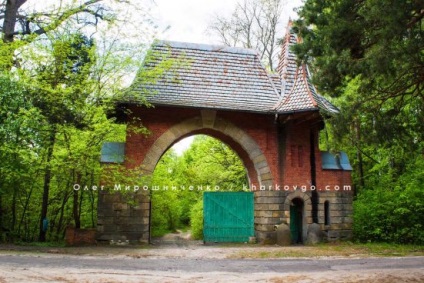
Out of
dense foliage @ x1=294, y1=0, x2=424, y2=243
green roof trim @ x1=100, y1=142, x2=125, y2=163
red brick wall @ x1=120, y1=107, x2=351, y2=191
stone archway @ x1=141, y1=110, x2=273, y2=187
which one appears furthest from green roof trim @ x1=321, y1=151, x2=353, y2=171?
green roof trim @ x1=100, y1=142, x2=125, y2=163

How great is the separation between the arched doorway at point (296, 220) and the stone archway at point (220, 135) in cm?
152

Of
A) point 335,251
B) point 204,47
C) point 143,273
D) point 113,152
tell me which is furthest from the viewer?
point 204,47

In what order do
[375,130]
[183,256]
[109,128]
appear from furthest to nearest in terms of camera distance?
[109,128], [183,256], [375,130]

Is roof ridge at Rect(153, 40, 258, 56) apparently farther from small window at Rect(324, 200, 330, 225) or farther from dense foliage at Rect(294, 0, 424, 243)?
dense foliage at Rect(294, 0, 424, 243)

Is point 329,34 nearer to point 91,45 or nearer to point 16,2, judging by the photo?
point 91,45

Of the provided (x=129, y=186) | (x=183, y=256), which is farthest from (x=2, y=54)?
(x=183, y=256)

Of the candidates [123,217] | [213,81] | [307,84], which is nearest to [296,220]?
[307,84]

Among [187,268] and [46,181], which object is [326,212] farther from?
[46,181]

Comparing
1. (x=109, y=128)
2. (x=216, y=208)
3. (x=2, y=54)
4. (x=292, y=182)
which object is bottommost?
(x=216, y=208)

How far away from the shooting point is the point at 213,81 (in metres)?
17.0

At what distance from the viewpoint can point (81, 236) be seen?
14.0 metres

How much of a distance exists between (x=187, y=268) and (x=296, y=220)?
8.20 m

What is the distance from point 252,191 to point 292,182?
1.63m

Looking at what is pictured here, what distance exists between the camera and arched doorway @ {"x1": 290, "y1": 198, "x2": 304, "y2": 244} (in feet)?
53.8
